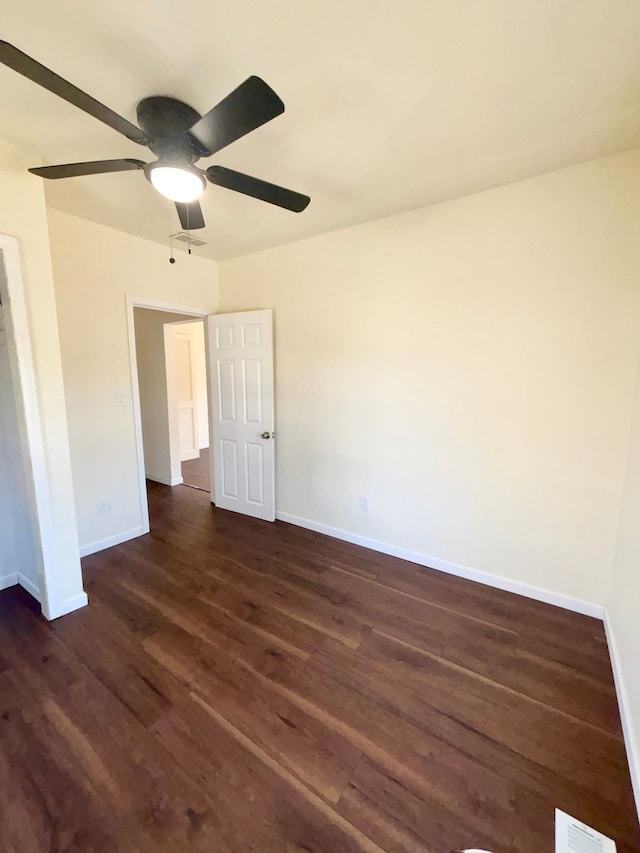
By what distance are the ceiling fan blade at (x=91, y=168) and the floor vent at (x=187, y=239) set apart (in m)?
1.47

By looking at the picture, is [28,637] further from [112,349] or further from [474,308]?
[474,308]

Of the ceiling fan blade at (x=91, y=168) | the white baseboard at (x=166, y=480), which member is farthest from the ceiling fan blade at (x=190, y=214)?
the white baseboard at (x=166, y=480)

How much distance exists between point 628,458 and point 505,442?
2.08 ft

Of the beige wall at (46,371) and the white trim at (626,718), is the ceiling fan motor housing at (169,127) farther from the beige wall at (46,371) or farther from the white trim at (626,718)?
the white trim at (626,718)

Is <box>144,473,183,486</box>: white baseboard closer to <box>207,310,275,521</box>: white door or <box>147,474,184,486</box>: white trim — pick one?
<box>147,474,184,486</box>: white trim

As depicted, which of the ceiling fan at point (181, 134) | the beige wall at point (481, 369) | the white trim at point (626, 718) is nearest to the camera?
the ceiling fan at point (181, 134)

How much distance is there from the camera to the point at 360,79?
1.44 m

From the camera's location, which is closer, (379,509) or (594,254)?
(594,254)

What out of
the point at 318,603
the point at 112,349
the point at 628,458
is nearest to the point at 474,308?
the point at 628,458

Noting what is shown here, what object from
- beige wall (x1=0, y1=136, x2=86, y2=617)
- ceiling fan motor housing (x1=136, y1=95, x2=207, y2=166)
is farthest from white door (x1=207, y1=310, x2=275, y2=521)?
ceiling fan motor housing (x1=136, y1=95, x2=207, y2=166)

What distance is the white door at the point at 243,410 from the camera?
138 inches

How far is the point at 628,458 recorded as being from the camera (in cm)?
204

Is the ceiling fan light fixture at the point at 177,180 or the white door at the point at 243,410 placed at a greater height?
the ceiling fan light fixture at the point at 177,180

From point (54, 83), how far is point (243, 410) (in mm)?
2755
